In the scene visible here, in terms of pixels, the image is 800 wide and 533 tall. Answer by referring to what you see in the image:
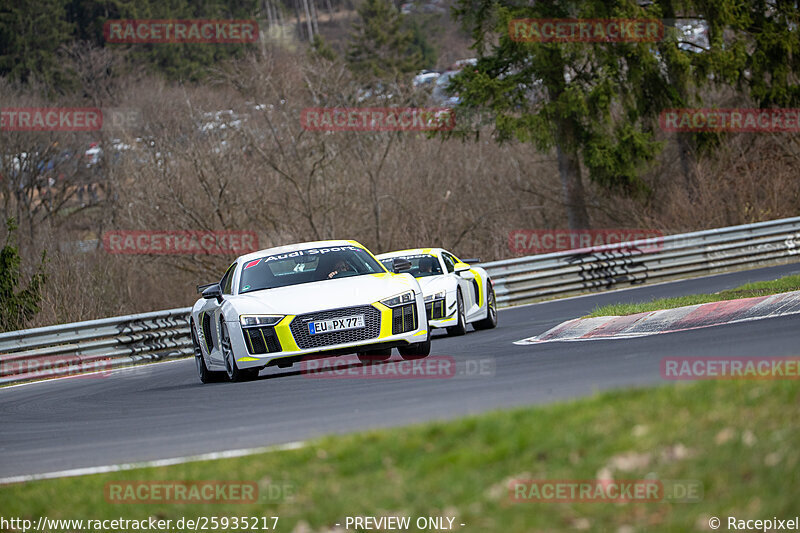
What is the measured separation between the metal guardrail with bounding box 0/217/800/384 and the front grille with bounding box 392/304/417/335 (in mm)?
9131

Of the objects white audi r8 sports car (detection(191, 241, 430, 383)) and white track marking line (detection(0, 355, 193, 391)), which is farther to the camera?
white track marking line (detection(0, 355, 193, 391))

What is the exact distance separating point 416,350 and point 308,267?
1.78 m

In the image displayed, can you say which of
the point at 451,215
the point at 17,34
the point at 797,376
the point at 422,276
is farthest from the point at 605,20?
the point at 17,34

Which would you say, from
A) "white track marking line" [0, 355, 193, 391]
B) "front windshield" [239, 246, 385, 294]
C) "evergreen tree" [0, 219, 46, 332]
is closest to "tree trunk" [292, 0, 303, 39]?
"evergreen tree" [0, 219, 46, 332]

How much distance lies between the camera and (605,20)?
36.2 metres

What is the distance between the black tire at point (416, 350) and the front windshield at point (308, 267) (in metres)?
1.02

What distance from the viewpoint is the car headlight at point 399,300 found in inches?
497

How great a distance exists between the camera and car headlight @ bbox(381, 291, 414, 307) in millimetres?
12625

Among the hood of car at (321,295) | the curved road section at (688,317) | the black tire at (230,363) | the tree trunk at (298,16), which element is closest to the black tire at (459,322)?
the curved road section at (688,317)

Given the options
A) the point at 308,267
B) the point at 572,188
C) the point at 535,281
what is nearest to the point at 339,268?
the point at 308,267

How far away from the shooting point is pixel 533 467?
5.75 m

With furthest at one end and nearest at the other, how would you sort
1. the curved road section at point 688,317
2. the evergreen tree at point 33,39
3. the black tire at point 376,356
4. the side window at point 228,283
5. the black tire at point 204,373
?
the evergreen tree at point 33,39, the black tire at point 204,373, the side window at point 228,283, the black tire at point 376,356, the curved road section at point 688,317

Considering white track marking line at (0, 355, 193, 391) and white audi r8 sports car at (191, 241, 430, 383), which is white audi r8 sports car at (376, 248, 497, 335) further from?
white track marking line at (0, 355, 193, 391)

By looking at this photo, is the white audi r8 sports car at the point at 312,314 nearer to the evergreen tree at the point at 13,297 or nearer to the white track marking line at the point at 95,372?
the white track marking line at the point at 95,372
